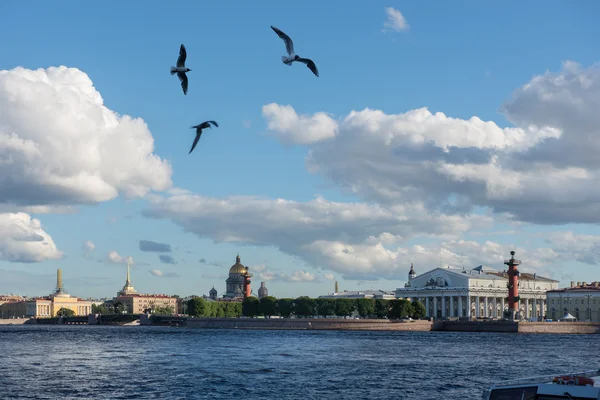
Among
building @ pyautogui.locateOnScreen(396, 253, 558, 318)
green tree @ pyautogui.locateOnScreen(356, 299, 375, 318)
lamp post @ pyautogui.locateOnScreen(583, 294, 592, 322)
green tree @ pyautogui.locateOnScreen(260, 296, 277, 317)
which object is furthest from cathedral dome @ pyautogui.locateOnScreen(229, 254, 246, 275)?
lamp post @ pyautogui.locateOnScreen(583, 294, 592, 322)

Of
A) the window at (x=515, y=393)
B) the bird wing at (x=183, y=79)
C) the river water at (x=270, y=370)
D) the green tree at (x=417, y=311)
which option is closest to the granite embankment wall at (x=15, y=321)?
the green tree at (x=417, y=311)

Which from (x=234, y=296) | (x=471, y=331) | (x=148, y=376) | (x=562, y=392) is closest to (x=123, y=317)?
(x=234, y=296)

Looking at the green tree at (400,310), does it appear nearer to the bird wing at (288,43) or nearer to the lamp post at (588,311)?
the lamp post at (588,311)

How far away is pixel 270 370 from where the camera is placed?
40.2 meters

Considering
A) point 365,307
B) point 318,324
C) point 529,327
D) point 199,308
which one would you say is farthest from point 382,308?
point 199,308

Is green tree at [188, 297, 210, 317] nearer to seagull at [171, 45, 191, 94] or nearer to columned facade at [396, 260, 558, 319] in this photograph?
columned facade at [396, 260, 558, 319]

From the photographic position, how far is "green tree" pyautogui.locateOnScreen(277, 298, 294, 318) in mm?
124750

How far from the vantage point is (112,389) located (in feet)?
105

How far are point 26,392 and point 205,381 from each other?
7251mm

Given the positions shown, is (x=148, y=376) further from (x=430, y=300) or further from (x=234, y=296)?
(x=234, y=296)

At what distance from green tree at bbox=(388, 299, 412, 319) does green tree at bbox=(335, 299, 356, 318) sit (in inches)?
298

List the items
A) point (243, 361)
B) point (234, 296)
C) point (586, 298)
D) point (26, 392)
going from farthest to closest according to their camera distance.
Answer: point (234, 296) < point (586, 298) < point (243, 361) < point (26, 392)

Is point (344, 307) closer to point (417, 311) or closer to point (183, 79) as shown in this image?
point (417, 311)

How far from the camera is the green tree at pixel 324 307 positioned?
122m
